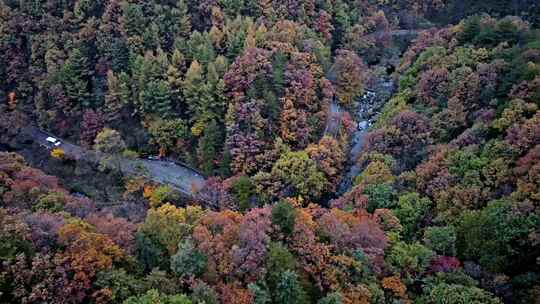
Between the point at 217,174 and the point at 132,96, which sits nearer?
the point at 217,174

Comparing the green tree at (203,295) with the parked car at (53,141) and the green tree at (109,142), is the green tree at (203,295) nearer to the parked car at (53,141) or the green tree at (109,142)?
the green tree at (109,142)

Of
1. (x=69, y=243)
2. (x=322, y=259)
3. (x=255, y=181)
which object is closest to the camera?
(x=69, y=243)

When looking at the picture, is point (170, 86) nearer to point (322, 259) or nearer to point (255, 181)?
point (255, 181)

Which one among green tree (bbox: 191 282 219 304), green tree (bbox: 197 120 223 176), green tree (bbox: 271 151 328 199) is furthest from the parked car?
green tree (bbox: 191 282 219 304)

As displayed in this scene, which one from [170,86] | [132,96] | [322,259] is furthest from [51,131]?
[322,259]

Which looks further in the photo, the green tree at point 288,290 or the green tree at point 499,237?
the green tree at point 499,237

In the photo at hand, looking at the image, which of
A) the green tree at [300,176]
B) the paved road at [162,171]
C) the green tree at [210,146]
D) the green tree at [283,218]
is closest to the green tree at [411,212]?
the green tree at [283,218]
